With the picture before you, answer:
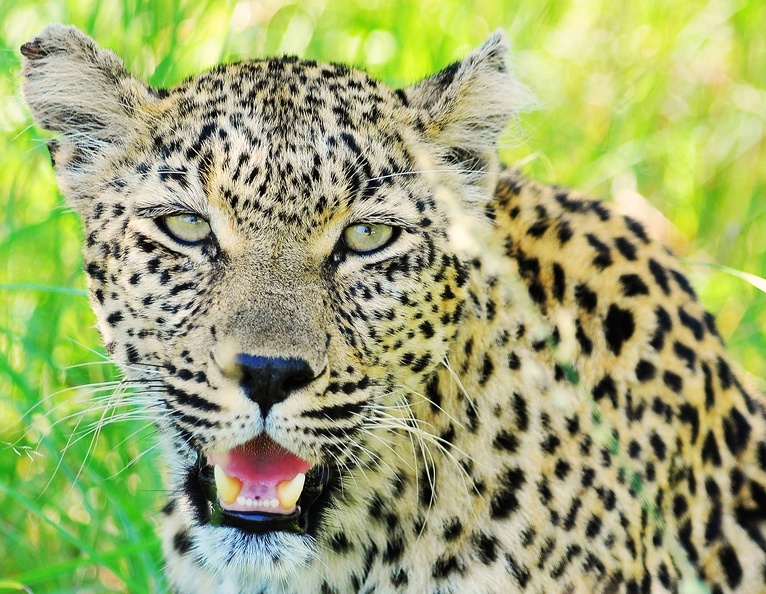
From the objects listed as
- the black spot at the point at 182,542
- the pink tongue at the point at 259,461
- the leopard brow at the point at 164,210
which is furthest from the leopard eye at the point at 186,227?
the black spot at the point at 182,542

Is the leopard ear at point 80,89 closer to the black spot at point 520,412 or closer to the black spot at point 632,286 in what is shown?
the black spot at point 520,412

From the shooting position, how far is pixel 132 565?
5.44 meters

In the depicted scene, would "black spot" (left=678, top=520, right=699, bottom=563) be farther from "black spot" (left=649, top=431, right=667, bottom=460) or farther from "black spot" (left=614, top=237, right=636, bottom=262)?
"black spot" (left=614, top=237, right=636, bottom=262)

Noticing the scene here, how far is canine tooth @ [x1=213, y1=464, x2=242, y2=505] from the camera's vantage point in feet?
13.2

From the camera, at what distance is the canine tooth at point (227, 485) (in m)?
4.02

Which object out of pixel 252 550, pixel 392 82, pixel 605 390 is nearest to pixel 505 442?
pixel 605 390

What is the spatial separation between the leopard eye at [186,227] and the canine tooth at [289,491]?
0.95m

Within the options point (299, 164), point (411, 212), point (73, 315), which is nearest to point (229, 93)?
point (299, 164)

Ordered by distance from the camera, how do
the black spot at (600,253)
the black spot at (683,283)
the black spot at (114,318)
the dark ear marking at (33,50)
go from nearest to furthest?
the black spot at (114,318), the dark ear marking at (33,50), the black spot at (600,253), the black spot at (683,283)

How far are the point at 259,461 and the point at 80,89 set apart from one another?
1.71 m

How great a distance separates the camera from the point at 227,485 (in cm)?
403

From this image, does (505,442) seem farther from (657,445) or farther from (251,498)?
(251,498)

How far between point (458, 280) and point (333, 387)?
2.27 ft

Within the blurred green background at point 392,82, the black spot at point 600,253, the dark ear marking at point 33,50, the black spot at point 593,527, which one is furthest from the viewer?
the blurred green background at point 392,82
